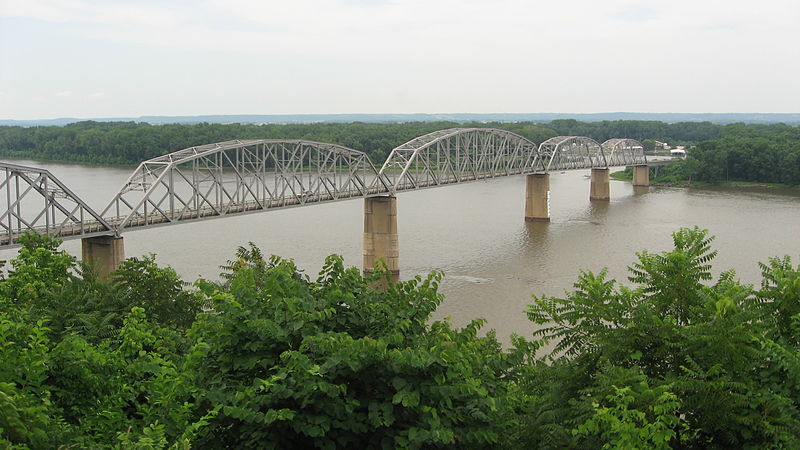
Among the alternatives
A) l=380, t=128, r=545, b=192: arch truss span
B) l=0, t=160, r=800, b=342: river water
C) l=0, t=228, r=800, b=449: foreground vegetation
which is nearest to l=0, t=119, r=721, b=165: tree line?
l=0, t=160, r=800, b=342: river water

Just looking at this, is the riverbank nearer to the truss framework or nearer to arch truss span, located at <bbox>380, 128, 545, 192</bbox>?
the truss framework

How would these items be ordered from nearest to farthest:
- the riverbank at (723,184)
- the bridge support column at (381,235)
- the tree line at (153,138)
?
the bridge support column at (381,235) → the riverbank at (723,184) → the tree line at (153,138)

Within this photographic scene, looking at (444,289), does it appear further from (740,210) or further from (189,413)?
(740,210)

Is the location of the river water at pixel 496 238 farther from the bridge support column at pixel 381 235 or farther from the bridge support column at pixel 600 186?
the bridge support column at pixel 600 186

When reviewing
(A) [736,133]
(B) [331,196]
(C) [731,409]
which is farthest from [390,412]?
(A) [736,133]

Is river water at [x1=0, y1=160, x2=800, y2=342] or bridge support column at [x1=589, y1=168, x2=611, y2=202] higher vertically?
bridge support column at [x1=589, y1=168, x2=611, y2=202]

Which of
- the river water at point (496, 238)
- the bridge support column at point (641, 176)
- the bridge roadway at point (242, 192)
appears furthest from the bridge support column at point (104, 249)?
the bridge support column at point (641, 176)
